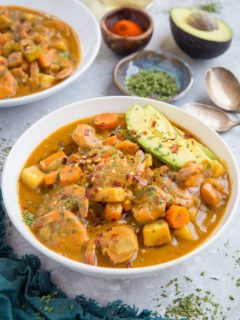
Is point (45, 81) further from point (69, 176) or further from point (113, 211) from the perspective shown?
point (113, 211)

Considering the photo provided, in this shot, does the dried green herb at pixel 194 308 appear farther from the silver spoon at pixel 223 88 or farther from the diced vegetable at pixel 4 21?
the diced vegetable at pixel 4 21

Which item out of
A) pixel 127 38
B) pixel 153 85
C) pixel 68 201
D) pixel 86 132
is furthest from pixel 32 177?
pixel 127 38

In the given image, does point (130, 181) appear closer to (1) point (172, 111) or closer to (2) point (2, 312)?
(1) point (172, 111)

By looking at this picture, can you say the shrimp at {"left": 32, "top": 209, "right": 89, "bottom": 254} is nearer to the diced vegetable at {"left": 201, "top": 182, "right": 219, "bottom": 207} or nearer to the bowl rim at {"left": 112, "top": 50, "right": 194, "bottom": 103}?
the diced vegetable at {"left": 201, "top": 182, "right": 219, "bottom": 207}

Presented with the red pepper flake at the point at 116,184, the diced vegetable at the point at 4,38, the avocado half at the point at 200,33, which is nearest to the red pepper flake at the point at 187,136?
the red pepper flake at the point at 116,184

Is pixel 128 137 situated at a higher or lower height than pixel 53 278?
higher

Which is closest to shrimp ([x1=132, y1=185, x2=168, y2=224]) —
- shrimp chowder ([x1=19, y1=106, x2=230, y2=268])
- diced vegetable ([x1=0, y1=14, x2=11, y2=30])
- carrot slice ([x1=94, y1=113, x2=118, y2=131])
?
shrimp chowder ([x1=19, y1=106, x2=230, y2=268])

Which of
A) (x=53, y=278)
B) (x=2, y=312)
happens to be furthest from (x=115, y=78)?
(x=2, y=312)
